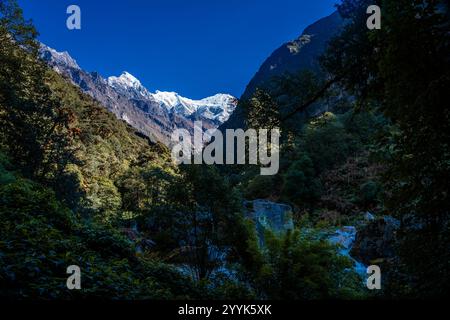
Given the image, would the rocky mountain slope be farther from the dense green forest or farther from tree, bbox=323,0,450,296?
tree, bbox=323,0,450,296

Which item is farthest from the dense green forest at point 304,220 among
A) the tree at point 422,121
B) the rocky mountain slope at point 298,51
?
the rocky mountain slope at point 298,51

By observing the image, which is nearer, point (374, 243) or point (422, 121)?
point (422, 121)

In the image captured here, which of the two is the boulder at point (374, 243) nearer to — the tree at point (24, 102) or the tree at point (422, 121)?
the tree at point (422, 121)

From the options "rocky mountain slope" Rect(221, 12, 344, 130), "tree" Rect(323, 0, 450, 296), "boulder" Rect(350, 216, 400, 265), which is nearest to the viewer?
Result: "tree" Rect(323, 0, 450, 296)

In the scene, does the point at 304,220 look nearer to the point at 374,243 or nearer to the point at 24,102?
the point at 374,243

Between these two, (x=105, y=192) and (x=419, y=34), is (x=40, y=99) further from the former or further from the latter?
(x=419, y=34)

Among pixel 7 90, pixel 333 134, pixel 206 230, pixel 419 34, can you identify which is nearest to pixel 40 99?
pixel 7 90

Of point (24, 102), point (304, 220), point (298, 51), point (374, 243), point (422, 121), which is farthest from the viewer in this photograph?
point (298, 51)

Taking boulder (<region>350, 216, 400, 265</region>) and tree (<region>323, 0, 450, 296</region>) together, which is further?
boulder (<region>350, 216, 400, 265</region>)

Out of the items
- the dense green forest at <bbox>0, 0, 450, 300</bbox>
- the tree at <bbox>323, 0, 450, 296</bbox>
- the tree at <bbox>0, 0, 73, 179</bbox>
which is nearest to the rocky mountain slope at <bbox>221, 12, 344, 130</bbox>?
the tree at <bbox>0, 0, 73, 179</bbox>

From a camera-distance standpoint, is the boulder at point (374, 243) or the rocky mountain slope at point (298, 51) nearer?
the boulder at point (374, 243)

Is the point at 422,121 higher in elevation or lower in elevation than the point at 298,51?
lower

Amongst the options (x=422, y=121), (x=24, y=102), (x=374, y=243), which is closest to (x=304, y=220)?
(x=374, y=243)
